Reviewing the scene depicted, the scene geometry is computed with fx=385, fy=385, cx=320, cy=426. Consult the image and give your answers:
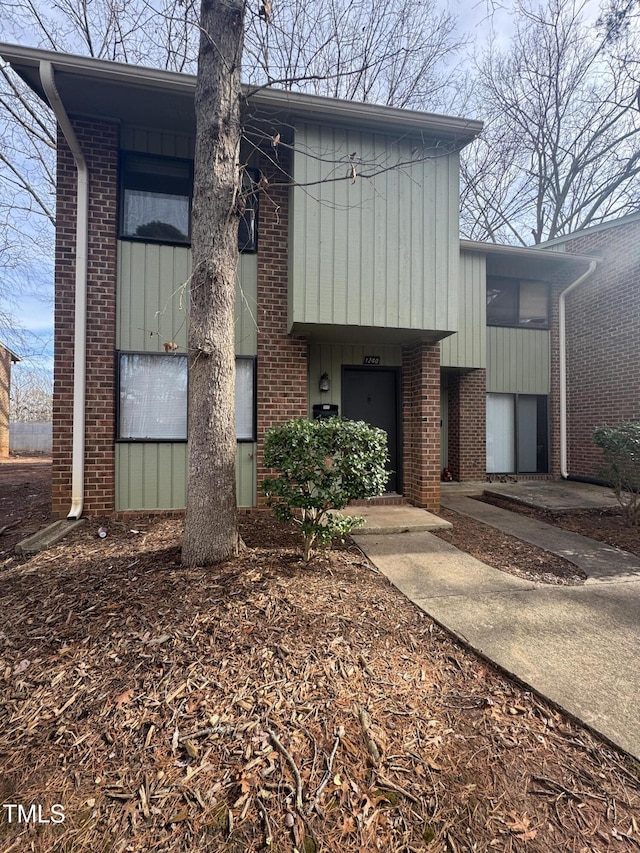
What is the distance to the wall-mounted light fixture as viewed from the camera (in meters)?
6.43

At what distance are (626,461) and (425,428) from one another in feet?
9.92

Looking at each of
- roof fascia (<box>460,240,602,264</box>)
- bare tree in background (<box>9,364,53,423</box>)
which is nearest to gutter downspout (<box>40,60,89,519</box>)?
roof fascia (<box>460,240,602,264</box>)

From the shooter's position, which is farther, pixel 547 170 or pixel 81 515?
pixel 547 170

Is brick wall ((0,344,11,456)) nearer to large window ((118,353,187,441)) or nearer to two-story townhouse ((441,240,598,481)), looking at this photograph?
large window ((118,353,187,441))

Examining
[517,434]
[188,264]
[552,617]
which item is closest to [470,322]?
[517,434]

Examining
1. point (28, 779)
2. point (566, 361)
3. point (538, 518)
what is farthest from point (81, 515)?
point (566, 361)

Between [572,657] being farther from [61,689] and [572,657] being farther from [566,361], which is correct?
[566,361]

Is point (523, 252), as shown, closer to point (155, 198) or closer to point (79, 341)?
point (155, 198)

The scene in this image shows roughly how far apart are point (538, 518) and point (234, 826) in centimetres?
609

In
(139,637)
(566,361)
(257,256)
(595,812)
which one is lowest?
(595,812)

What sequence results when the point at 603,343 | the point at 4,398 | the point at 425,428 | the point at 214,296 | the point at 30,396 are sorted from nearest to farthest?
the point at 214,296
the point at 425,428
the point at 603,343
the point at 4,398
the point at 30,396

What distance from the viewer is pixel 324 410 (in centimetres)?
646

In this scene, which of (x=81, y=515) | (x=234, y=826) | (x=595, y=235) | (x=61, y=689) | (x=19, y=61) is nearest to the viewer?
(x=234, y=826)

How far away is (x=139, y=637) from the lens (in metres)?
2.42
